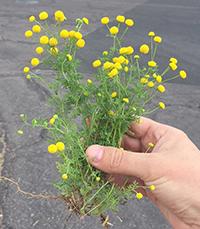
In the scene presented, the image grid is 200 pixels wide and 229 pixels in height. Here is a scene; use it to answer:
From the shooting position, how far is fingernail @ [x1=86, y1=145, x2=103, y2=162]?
1576 mm

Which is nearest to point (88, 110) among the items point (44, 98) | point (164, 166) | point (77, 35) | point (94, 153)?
point (94, 153)

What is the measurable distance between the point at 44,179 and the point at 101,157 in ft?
5.96

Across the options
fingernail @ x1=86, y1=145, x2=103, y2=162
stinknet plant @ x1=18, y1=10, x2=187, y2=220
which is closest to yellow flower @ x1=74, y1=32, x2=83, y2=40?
stinknet plant @ x1=18, y1=10, x2=187, y2=220

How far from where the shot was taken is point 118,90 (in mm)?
1586

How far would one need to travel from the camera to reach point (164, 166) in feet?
5.67

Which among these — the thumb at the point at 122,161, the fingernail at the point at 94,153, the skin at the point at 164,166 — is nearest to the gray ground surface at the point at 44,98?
the skin at the point at 164,166

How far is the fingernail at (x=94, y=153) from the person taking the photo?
5.17ft

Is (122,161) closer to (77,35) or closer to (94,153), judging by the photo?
(94,153)

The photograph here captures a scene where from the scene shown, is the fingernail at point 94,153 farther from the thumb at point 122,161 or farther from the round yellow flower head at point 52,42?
the round yellow flower head at point 52,42

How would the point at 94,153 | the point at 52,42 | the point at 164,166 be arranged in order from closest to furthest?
the point at 52,42, the point at 94,153, the point at 164,166

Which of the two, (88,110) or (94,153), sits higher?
(88,110)

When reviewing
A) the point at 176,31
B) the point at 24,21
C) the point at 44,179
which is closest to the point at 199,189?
the point at 44,179

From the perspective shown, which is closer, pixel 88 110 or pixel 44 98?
pixel 88 110

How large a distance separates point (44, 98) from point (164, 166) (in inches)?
121
